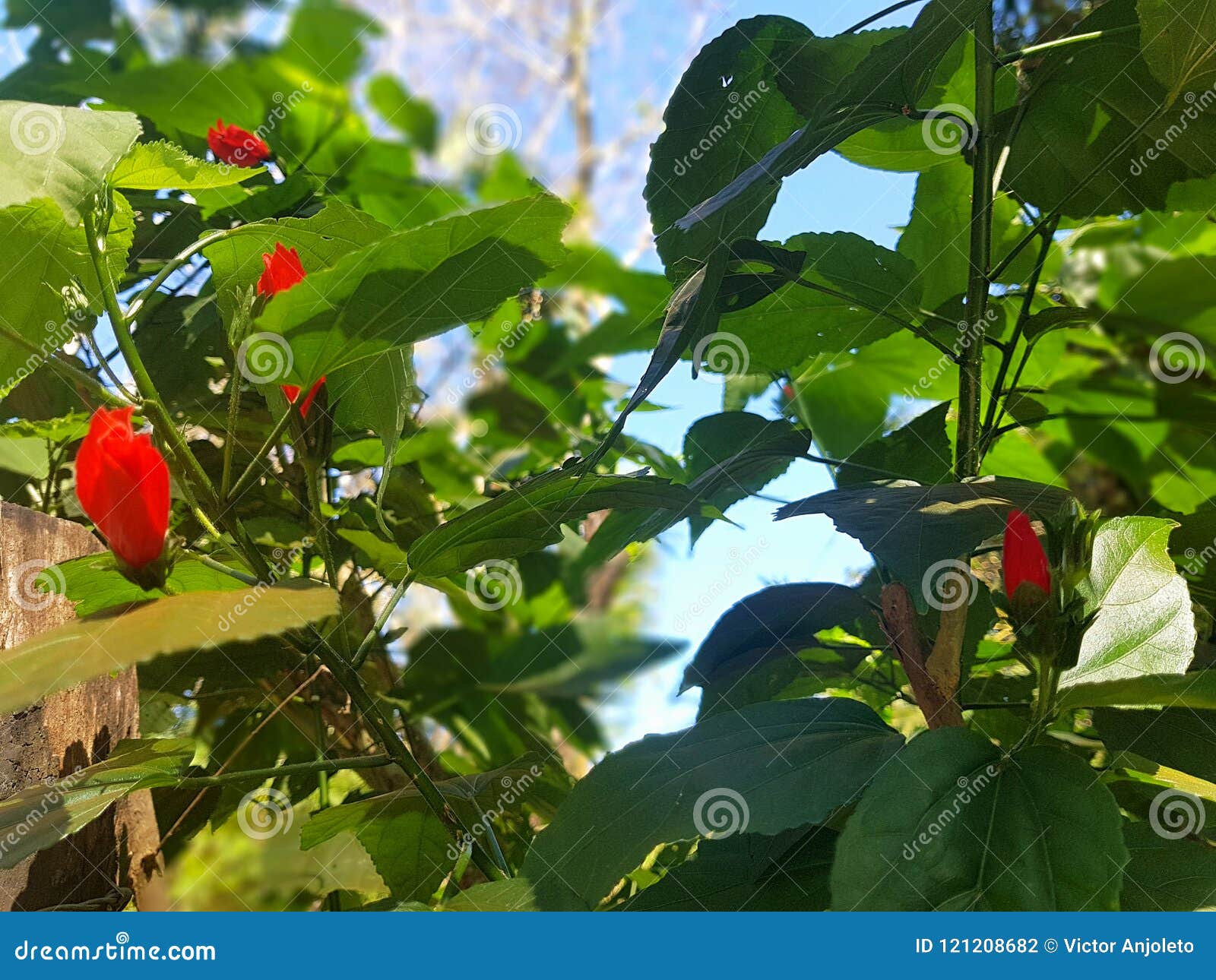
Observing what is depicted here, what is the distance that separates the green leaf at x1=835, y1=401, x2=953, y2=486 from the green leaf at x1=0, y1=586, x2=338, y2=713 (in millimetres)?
351

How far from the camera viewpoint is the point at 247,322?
0.41m

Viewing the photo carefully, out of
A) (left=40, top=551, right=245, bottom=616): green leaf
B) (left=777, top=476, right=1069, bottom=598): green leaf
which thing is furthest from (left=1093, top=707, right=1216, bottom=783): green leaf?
(left=40, top=551, right=245, bottom=616): green leaf

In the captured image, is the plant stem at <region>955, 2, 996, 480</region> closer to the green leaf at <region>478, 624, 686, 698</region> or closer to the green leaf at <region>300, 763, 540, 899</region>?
the green leaf at <region>478, 624, 686, 698</region>

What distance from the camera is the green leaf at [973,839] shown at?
0.34 m

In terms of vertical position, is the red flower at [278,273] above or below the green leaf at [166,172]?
below

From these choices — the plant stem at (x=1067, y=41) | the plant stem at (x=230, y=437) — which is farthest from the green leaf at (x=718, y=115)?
the plant stem at (x=230, y=437)

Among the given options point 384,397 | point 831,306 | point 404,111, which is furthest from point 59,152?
point 404,111

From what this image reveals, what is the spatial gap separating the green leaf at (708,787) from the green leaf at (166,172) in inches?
13.7

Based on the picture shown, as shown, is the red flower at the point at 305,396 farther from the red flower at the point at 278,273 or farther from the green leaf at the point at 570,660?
the green leaf at the point at 570,660

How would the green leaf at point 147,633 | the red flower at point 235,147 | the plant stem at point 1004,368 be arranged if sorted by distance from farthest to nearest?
the red flower at point 235,147
the plant stem at point 1004,368
the green leaf at point 147,633

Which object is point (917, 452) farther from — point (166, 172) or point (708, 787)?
point (166, 172)

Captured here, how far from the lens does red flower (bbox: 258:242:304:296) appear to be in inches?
16.0

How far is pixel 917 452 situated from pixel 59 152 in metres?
→ 0.47

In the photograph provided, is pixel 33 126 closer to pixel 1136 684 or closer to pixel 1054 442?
pixel 1136 684
